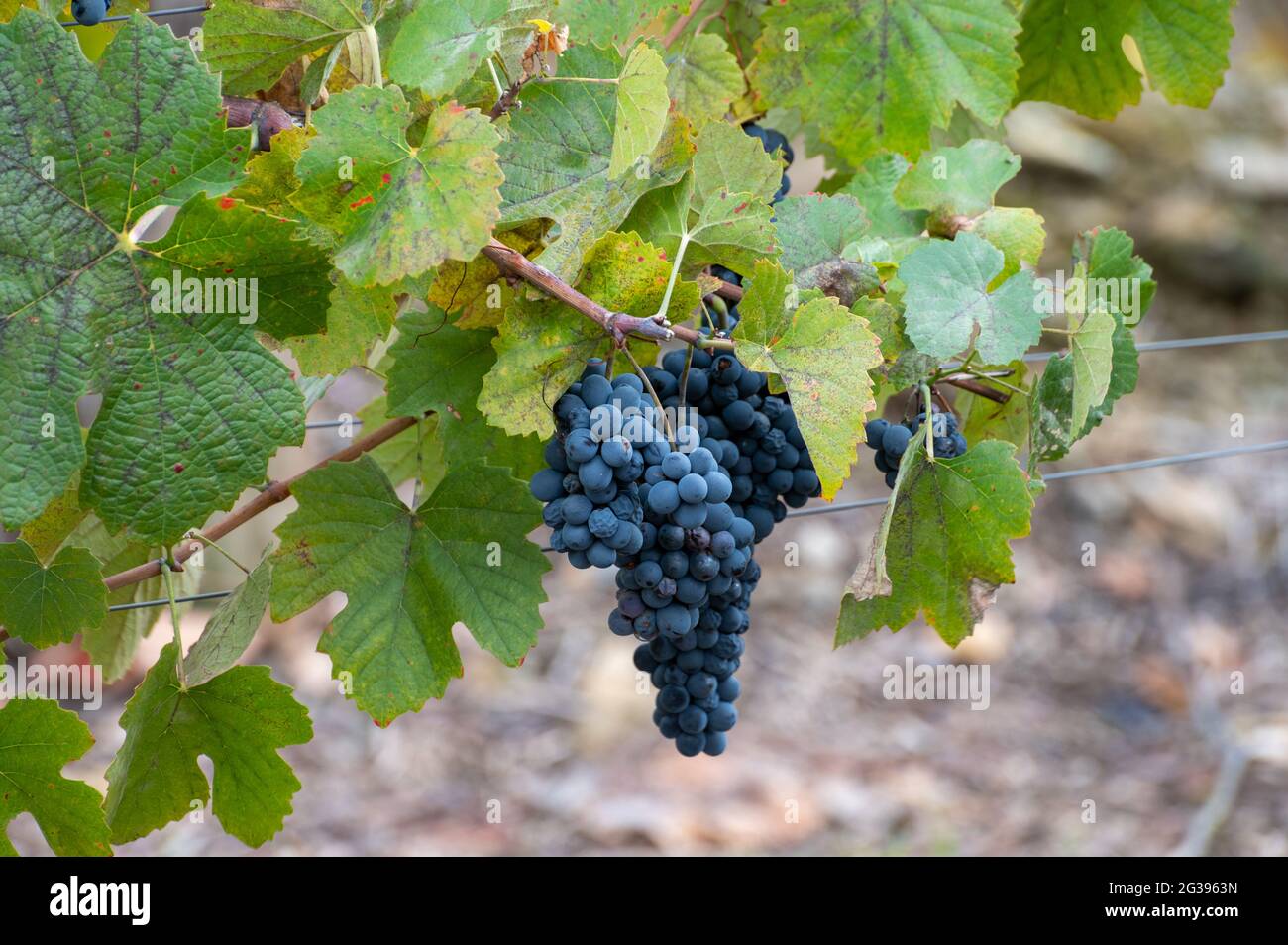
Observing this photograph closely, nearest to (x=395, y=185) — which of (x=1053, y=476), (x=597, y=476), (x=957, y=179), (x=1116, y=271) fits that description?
(x=597, y=476)

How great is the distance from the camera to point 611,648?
3.62 meters

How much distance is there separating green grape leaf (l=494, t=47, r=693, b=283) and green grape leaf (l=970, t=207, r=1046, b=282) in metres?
0.34

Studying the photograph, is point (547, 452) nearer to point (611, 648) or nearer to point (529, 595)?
point (529, 595)

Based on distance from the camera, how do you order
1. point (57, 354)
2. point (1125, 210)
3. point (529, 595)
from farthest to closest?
point (1125, 210), point (529, 595), point (57, 354)

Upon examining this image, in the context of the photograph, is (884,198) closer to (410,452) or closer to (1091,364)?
(1091,364)

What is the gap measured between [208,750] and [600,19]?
729mm

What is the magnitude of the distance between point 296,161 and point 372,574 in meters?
0.36

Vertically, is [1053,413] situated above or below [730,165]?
below

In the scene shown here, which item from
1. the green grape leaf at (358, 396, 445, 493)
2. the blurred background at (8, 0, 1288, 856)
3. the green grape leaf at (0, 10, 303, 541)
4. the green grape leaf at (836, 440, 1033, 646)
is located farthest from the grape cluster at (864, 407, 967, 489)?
the blurred background at (8, 0, 1288, 856)

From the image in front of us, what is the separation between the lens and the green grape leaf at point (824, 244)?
1.01 meters

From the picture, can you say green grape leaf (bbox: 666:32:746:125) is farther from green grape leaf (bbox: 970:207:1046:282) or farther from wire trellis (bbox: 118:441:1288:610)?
wire trellis (bbox: 118:441:1288:610)

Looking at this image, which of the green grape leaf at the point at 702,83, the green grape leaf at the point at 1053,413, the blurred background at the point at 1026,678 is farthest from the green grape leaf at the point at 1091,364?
the blurred background at the point at 1026,678

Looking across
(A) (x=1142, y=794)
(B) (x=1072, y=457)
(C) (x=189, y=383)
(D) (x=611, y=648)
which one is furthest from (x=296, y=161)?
(B) (x=1072, y=457)

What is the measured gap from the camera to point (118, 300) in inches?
33.1
